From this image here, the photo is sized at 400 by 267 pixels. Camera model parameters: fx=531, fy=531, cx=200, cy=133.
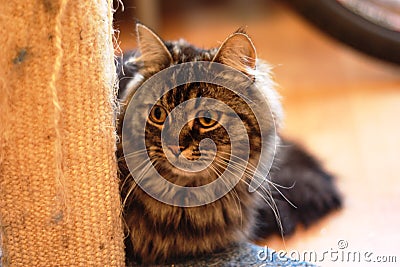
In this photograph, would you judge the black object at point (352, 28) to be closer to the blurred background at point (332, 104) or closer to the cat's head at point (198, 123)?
the blurred background at point (332, 104)

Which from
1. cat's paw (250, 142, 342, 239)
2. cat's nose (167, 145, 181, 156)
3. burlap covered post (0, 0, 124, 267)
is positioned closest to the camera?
burlap covered post (0, 0, 124, 267)

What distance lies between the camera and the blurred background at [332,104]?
1.61 metres

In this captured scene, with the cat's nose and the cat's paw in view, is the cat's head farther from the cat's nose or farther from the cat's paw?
the cat's paw

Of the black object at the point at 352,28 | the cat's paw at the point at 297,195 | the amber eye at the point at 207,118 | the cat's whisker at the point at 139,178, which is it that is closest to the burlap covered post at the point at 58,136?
the cat's whisker at the point at 139,178

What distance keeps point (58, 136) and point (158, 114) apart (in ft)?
0.86

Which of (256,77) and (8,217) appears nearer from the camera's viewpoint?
(8,217)

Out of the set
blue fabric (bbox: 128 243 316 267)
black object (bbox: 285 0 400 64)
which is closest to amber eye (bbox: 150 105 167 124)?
blue fabric (bbox: 128 243 316 267)

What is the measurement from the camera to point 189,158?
120 centimetres

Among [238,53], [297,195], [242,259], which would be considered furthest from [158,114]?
[297,195]

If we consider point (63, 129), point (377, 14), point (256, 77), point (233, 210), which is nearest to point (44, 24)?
point (63, 129)

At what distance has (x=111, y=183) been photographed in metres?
1.16

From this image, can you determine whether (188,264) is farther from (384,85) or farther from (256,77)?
(384,85)

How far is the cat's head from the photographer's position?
1208 millimetres

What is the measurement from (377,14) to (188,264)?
1.57 metres
